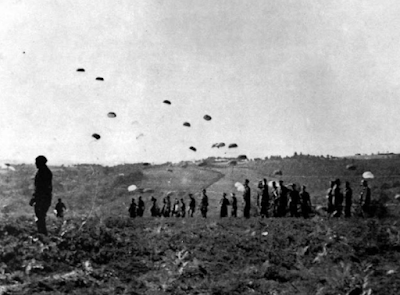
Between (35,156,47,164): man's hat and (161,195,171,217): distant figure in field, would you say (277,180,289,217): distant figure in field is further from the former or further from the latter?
(35,156,47,164): man's hat

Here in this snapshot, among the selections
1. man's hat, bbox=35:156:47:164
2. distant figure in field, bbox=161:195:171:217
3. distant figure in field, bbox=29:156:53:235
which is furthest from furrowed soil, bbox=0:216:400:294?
distant figure in field, bbox=161:195:171:217

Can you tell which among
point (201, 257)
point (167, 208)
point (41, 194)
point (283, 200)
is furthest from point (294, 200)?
point (41, 194)

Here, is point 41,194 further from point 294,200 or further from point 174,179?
point 174,179

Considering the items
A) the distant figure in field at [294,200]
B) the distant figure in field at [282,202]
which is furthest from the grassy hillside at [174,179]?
the distant figure in field at [294,200]

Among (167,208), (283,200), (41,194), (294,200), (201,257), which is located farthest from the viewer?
(167,208)

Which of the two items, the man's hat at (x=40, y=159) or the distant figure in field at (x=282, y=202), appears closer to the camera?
the man's hat at (x=40, y=159)

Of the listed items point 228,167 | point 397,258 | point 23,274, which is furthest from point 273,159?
point 23,274

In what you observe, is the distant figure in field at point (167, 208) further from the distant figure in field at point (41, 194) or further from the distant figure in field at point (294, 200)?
the distant figure in field at point (41, 194)

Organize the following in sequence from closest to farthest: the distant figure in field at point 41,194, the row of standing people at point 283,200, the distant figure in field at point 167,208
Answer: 1. the distant figure in field at point 41,194
2. the row of standing people at point 283,200
3. the distant figure in field at point 167,208
